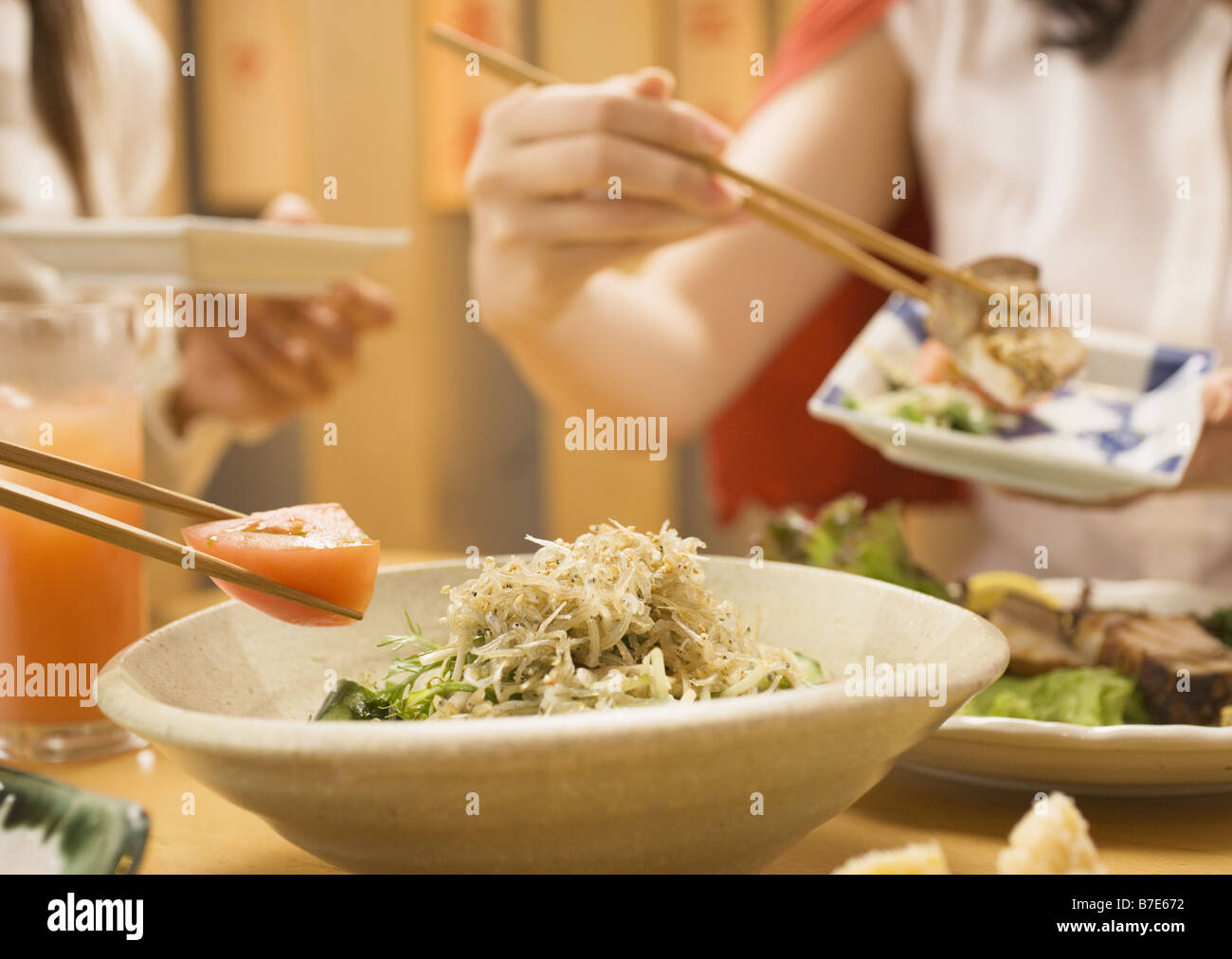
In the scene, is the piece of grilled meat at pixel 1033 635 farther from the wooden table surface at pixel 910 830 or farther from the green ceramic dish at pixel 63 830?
the green ceramic dish at pixel 63 830

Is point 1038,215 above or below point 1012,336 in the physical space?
above

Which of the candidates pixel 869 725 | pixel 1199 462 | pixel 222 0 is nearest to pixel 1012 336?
pixel 1199 462

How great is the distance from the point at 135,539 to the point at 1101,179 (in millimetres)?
2101

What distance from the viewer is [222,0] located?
190 inches

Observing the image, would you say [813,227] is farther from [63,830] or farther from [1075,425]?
[63,830]

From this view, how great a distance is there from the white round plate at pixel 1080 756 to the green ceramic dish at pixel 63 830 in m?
0.64

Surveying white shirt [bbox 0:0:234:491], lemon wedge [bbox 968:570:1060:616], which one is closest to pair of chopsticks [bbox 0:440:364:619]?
lemon wedge [bbox 968:570:1060:616]

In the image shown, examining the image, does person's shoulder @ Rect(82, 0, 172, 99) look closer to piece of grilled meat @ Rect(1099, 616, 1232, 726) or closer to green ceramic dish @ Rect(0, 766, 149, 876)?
green ceramic dish @ Rect(0, 766, 149, 876)

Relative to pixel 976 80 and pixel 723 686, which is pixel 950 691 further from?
pixel 976 80

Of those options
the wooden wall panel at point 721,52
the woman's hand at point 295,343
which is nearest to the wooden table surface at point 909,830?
the woman's hand at point 295,343

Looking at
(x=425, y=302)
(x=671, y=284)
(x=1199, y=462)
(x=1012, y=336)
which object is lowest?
(x=1199, y=462)

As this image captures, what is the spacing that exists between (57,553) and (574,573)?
59cm

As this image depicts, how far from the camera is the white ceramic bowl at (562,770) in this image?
2.20ft

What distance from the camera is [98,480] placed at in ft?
3.01
